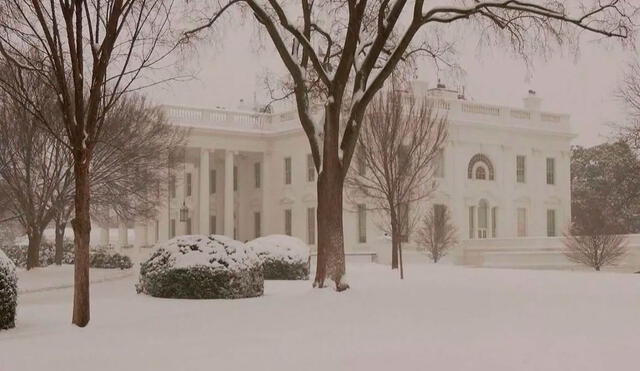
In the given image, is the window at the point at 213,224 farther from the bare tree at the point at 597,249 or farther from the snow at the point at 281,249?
the snow at the point at 281,249

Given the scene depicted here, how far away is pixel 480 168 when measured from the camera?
4891 cm

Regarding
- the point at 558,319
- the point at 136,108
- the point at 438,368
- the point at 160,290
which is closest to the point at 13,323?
the point at 160,290

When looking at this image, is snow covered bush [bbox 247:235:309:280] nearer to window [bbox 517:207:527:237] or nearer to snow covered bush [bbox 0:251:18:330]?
snow covered bush [bbox 0:251:18:330]

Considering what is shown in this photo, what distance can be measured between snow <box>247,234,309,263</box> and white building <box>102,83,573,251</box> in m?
22.7

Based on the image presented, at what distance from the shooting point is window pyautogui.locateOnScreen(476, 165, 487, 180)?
4878 centimetres

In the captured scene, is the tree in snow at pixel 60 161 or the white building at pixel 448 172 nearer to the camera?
the tree in snow at pixel 60 161

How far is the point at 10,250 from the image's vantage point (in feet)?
127

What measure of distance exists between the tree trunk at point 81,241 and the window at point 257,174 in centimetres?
4302

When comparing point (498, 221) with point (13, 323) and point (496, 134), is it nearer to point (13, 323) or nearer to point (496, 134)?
point (496, 134)

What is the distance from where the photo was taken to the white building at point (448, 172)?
154ft

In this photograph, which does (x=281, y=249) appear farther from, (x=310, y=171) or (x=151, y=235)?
(x=151, y=235)

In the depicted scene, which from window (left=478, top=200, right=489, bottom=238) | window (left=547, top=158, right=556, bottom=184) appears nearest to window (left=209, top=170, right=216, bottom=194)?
window (left=478, top=200, right=489, bottom=238)

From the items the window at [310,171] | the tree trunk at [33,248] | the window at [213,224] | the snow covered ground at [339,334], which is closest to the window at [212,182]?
the window at [213,224]

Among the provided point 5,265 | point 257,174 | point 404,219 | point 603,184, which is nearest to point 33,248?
point 404,219
